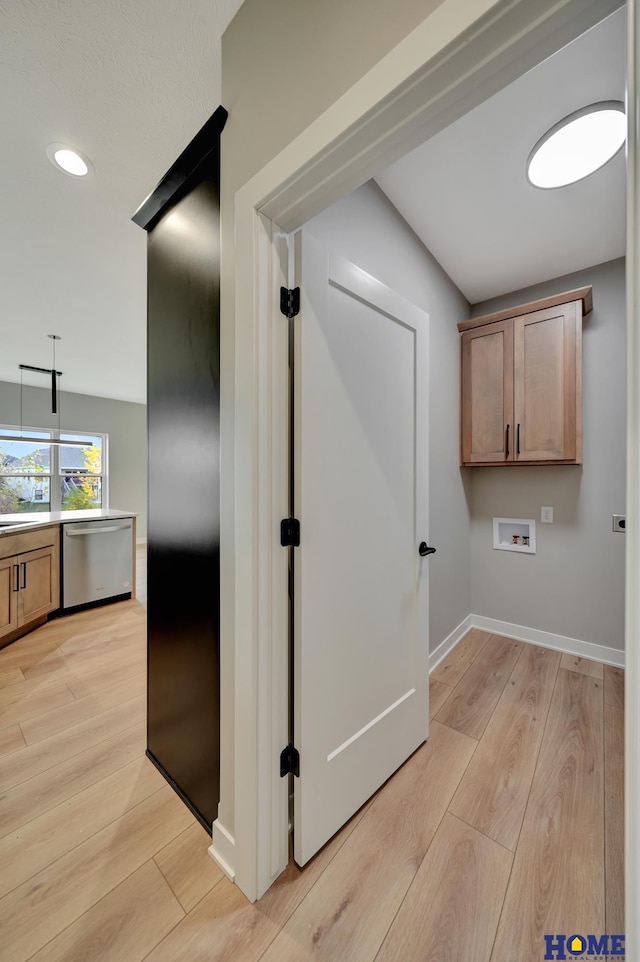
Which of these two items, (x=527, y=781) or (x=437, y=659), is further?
(x=437, y=659)

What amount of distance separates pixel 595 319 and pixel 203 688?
3138mm

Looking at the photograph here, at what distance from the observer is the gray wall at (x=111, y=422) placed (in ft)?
17.9

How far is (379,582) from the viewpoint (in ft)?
4.65

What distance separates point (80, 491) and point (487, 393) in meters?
6.58

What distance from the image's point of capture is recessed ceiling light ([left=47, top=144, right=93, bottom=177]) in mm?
1530

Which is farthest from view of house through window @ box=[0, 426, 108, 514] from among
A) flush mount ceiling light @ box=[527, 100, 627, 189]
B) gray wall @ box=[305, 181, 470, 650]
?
flush mount ceiling light @ box=[527, 100, 627, 189]

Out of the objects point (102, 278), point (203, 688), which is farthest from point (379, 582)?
point (102, 278)

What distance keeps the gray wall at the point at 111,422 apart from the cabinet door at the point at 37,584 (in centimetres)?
269

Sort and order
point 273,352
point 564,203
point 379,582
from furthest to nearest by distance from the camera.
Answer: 1. point 564,203
2. point 379,582
3. point 273,352

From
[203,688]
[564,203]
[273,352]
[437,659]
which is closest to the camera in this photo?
[273,352]

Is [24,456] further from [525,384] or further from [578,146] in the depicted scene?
[578,146]

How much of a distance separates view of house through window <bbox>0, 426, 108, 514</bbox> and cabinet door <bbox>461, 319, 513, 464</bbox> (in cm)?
506

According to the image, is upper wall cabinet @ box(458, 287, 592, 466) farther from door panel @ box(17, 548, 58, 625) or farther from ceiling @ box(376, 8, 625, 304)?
door panel @ box(17, 548, 58, 625)

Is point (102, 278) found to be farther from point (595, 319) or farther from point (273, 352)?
point (595, 319)
